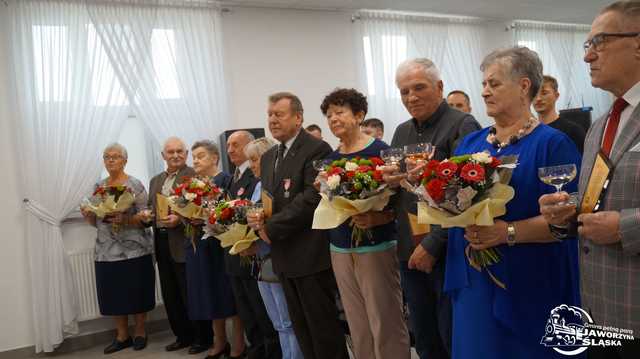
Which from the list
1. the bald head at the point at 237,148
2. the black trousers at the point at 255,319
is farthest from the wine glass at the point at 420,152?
the bald head at the point at 237,148

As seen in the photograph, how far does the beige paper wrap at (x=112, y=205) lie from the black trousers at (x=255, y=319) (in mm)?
1268

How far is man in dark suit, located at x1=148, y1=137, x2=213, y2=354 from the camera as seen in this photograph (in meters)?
4.23

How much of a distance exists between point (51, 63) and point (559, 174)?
16.1 feet

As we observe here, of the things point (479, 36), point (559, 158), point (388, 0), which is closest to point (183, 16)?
point (388, 0)

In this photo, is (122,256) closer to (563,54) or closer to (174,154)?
(174,154)

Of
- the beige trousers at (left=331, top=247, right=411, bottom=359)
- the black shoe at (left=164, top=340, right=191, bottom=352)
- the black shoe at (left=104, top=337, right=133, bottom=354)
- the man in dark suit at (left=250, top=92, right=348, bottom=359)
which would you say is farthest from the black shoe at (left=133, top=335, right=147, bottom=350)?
the beige trousers at (left=331, top=247, right=411, bottom=359)

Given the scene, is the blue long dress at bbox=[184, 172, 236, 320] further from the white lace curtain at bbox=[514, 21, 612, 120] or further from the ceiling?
the white lace curtain at bbox=[514, 21, 612, 120]

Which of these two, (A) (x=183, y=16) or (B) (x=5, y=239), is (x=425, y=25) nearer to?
(A) (x=183, y=16)

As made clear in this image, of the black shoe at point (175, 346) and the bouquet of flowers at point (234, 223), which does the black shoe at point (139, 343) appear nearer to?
the black shoe at point (175, 346)

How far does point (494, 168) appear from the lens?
5.22 feet

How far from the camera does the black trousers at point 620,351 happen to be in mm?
1307

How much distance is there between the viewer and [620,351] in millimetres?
1344

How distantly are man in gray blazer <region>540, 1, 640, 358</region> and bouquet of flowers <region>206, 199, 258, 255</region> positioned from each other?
2.03 m

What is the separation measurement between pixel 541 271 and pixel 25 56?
4.98 meters
